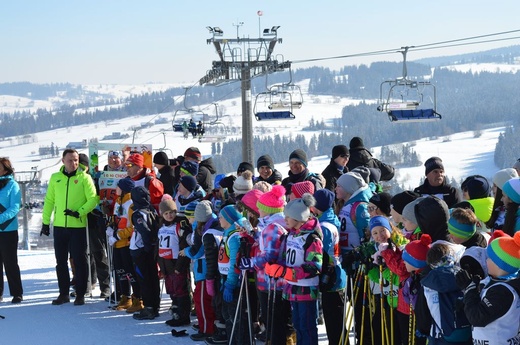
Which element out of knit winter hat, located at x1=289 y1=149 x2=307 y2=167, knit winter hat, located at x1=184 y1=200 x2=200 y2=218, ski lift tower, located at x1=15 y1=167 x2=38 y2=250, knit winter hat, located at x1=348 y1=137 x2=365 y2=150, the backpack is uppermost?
knit winter hat, located at x1=348 y1=137 x2=365 y2=150

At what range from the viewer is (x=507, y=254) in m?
3.77

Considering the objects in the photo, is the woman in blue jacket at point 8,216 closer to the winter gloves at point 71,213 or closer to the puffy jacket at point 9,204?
the puffy jacket at point 9,204

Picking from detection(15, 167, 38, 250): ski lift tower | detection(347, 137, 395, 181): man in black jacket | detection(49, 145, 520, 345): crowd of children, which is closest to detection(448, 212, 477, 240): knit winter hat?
detection(49, 145, 520, 345): crowd of children

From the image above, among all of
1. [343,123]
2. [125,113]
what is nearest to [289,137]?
[343,123]

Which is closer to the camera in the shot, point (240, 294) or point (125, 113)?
point (240, 294)

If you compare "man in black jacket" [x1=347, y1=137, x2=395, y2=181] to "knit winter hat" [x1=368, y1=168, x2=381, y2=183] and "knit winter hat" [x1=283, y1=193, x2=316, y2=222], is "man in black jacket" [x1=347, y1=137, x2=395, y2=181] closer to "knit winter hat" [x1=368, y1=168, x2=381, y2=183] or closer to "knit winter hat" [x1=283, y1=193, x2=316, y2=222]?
"knit winter hat" [x1=368, y1=168, x2=381, y2=183]

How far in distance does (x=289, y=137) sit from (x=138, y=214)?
115 metres

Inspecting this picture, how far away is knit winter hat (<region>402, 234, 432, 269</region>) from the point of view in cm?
436

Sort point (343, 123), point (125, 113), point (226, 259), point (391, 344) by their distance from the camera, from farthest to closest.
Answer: point (125, 113) → point (343, 123) → point (226, 259) → point (391, 344)

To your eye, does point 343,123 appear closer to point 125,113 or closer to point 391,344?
point 125,113

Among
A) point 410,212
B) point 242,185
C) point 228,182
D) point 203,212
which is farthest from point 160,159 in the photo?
point 410,212

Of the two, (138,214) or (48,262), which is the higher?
(138,214)

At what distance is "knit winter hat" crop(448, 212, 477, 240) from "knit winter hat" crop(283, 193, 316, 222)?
4.05 ft

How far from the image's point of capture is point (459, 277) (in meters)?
3.94
